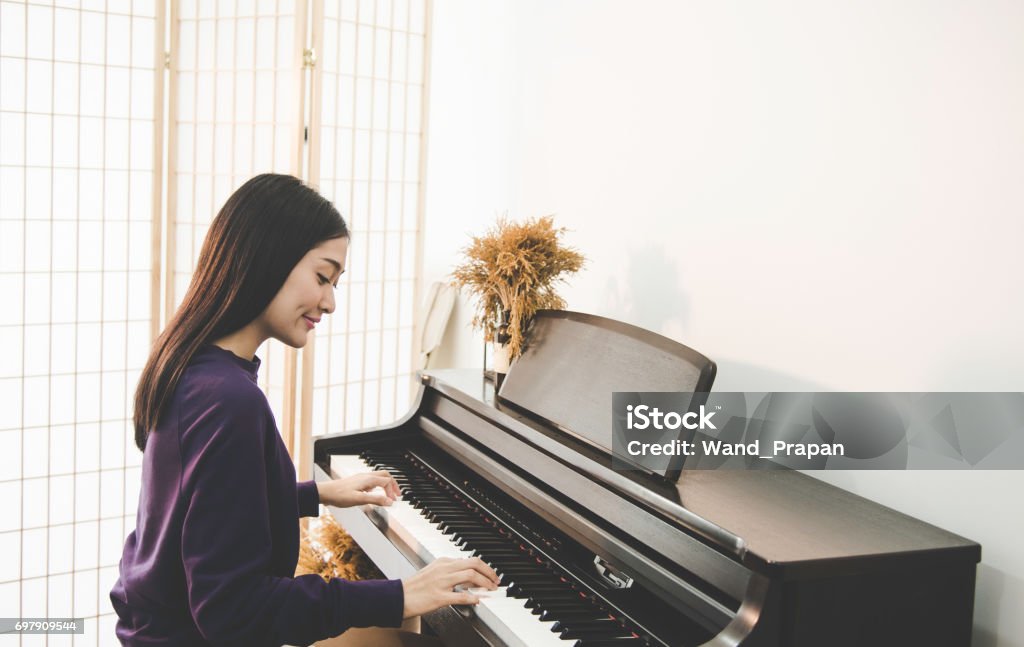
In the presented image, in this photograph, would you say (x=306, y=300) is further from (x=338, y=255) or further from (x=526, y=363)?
(x=526, y=363)

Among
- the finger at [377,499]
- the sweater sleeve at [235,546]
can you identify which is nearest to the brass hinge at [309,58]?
the finger at [377,499]

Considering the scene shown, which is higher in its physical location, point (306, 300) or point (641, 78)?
point (641, 78)

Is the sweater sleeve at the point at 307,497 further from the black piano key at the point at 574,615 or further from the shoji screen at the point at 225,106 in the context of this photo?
the shoji screen at the point at 225,106

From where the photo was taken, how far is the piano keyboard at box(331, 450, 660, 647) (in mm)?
1511

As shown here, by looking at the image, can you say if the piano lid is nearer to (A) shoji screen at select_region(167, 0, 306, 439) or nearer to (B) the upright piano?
(B) the upright piano

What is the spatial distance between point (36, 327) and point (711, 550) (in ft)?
7.82

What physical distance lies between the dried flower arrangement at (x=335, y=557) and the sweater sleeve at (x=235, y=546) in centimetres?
142

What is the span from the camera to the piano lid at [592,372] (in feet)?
5.61

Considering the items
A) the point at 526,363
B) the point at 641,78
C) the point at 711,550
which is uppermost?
the point at 641,78

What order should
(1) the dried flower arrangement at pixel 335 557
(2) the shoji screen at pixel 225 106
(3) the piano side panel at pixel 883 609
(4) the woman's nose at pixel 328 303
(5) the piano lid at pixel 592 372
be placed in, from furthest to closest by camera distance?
(2) the shoji screen at pixel 225 106 → (1) the dried flower arrangement at pixel 335 557 → (5) the piano lid at pixel 592 372 → (4) the woman's nose at pixel 328 303 → (3) the piano side panel at pixel 883 609

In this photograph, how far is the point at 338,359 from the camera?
3.42m

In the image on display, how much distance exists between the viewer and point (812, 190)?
2.00m

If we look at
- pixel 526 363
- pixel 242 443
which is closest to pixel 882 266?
pixel 526 363

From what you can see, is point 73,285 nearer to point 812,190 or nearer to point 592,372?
point 592,372
